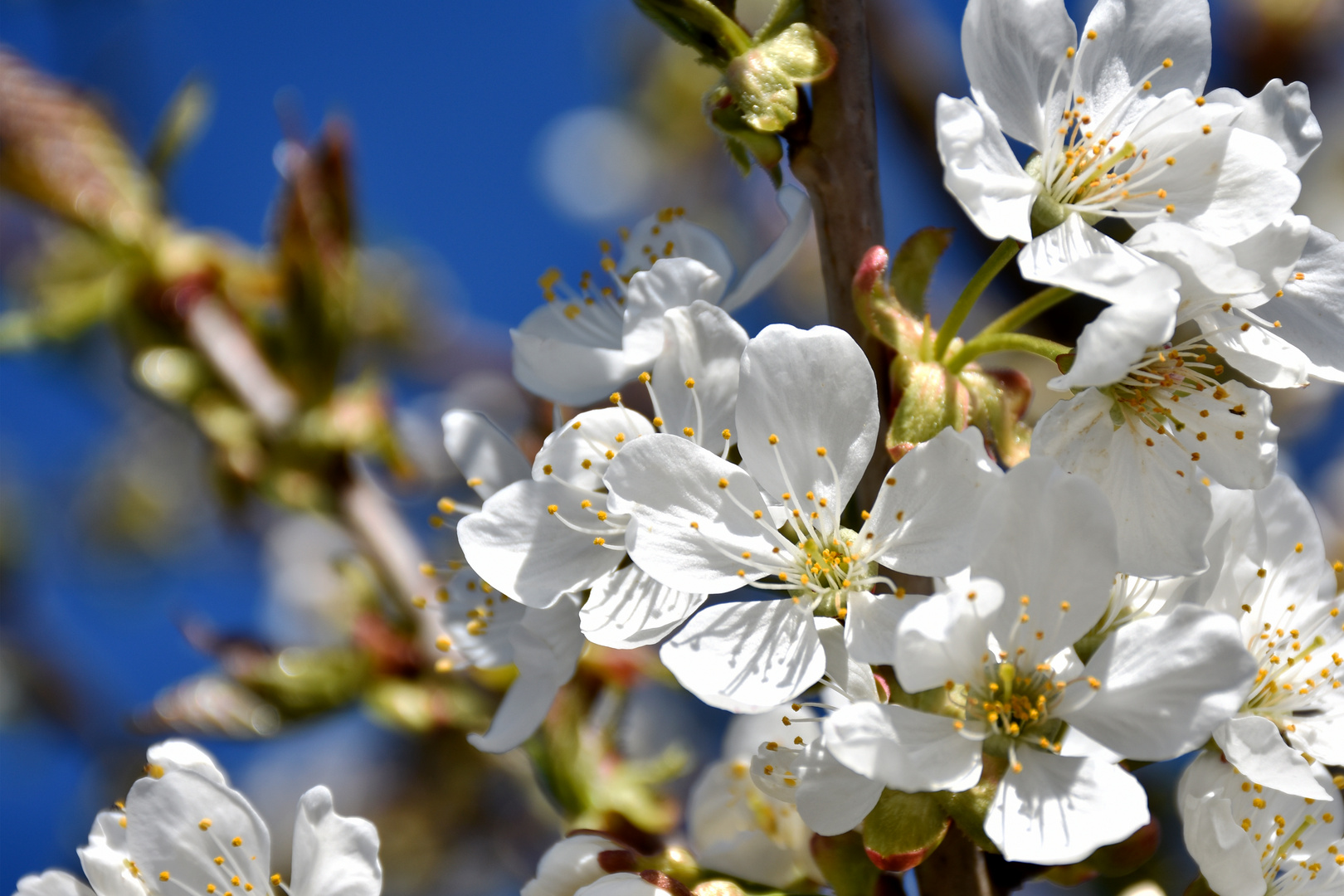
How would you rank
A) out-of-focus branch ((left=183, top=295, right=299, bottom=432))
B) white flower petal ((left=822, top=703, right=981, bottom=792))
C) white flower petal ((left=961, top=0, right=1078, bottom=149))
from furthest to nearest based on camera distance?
1. out-of-focus branch ((left=183, top=295, right=299, bottom=432))
2. white flower petal ((left=961, top=0, right=1078, bottom=149))
3. white flower petal ((left=822, top=703, right=981, bottom=792))

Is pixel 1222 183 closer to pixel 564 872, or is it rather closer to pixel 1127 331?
pixel 1127 331

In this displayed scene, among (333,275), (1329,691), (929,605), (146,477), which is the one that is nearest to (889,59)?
(333,275)

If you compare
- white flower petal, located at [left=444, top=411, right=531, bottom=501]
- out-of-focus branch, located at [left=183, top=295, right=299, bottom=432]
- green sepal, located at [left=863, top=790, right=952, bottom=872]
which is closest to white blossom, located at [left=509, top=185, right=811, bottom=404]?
white flower petal, located at [left=444, top=411, right=531, bottom=501]

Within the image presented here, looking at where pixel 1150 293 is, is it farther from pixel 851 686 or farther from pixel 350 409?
pixel 350 409

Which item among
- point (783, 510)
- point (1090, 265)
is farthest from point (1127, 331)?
point (783, 510)

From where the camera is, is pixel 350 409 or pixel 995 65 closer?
pixel 995 65

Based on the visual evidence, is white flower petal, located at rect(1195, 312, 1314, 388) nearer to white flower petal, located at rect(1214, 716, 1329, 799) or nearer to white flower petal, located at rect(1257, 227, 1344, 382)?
A: white flower petal, located at rect(1257, 227, 1344, 382)
